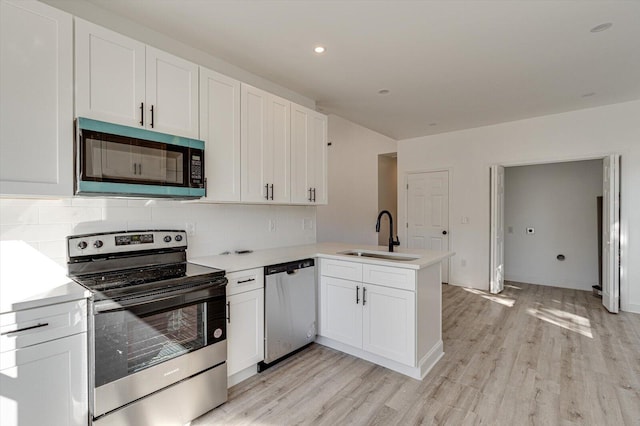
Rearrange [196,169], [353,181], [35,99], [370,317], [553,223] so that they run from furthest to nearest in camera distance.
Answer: [353,181]
[553,223]
[370,317]
[196,169]
[35,99]

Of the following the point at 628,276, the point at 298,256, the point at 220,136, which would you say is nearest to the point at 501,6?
the point at 220,136

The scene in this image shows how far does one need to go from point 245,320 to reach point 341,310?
93 centimetres

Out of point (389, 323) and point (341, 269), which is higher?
point (341, 269)

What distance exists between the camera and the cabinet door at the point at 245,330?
2.23 m

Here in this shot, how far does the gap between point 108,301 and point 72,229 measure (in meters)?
0.74

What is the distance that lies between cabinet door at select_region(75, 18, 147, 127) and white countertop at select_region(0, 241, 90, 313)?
89 cm

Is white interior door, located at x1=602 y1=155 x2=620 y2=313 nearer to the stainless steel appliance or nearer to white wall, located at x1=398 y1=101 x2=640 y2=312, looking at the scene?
white wall, located at x1=398 y1=101 x2=640 y2=312

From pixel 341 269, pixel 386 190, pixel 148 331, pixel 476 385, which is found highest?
pixel 386 190

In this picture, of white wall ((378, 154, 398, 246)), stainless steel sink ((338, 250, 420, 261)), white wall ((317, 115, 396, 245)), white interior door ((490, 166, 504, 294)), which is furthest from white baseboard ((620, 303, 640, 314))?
white wall ((317, 115, 396, 245))

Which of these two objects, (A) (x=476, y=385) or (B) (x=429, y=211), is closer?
(A) (x=476, y=385)

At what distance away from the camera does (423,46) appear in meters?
2.65

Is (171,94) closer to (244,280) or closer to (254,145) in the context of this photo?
(254,145)

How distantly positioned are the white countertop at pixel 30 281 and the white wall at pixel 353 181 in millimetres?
5736

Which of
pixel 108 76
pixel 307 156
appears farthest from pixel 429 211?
pixel 108 76
